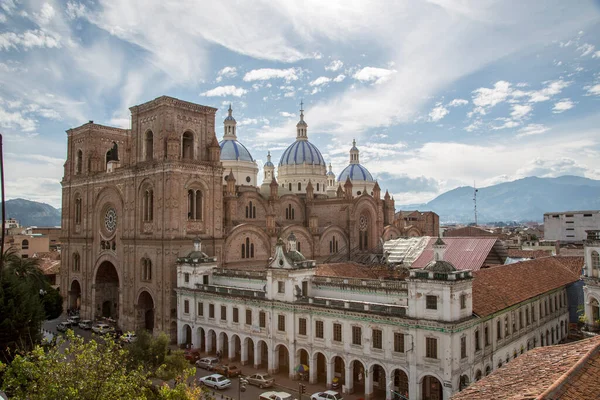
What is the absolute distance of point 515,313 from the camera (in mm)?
36531

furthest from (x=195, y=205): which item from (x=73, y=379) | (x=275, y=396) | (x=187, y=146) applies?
(x=73, y=379)

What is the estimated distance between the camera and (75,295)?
64.3 meters

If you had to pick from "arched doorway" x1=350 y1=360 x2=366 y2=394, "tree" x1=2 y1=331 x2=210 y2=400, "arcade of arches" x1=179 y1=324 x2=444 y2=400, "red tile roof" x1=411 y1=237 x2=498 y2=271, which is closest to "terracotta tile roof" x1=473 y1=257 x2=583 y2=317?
"red tile roof" x1=411 y1=237 x2=498 y2=271

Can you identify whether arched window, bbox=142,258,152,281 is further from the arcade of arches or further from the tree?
the tree

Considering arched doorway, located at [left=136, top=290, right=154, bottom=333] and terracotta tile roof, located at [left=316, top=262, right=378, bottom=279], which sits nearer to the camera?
terracotta tile roof, located at [left=316, top=262, right=378, bottom=279]

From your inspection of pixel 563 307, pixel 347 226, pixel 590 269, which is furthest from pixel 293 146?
pixel 590 269

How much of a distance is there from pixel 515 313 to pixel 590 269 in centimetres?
622

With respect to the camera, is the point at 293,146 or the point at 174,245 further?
the point at 293,146

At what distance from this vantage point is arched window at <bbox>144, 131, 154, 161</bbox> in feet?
173

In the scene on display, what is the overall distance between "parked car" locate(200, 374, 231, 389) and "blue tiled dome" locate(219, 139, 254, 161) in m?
41.7

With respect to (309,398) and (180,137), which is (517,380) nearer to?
(309,398)

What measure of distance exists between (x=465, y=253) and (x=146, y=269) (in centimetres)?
3197

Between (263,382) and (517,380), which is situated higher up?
(517,380)

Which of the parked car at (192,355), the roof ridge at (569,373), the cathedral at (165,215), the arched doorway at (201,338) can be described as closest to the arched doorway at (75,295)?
the cathedral at (165,215)
